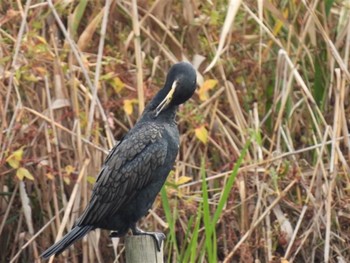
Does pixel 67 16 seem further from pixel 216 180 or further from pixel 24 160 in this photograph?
pixel 216 180

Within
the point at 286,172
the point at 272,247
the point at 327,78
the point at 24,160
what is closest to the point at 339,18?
the point at 327,78

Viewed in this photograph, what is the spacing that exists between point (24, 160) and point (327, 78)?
4.59 ft

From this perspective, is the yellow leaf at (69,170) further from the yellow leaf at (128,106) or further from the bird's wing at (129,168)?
the bird's wing at (129,168)

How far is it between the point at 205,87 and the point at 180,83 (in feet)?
3.64

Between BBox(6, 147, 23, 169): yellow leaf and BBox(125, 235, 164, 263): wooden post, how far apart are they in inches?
42.7

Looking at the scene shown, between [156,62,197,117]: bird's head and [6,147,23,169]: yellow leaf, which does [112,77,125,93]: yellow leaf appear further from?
[156,62,197,117]: bird's head

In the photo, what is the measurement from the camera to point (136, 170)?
10.4 feet

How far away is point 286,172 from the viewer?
14.2 ft

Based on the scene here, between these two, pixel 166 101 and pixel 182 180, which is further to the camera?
pixel 182 180

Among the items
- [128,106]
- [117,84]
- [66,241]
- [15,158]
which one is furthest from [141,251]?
[117,84]

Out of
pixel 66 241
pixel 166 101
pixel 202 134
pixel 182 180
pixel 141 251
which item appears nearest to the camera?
pixel 141 251

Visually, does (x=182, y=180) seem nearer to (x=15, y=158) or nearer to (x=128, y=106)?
(x=128, y=106)

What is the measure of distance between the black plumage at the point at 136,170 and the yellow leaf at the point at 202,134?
0.87 metres

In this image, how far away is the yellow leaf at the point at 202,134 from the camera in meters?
4.09
